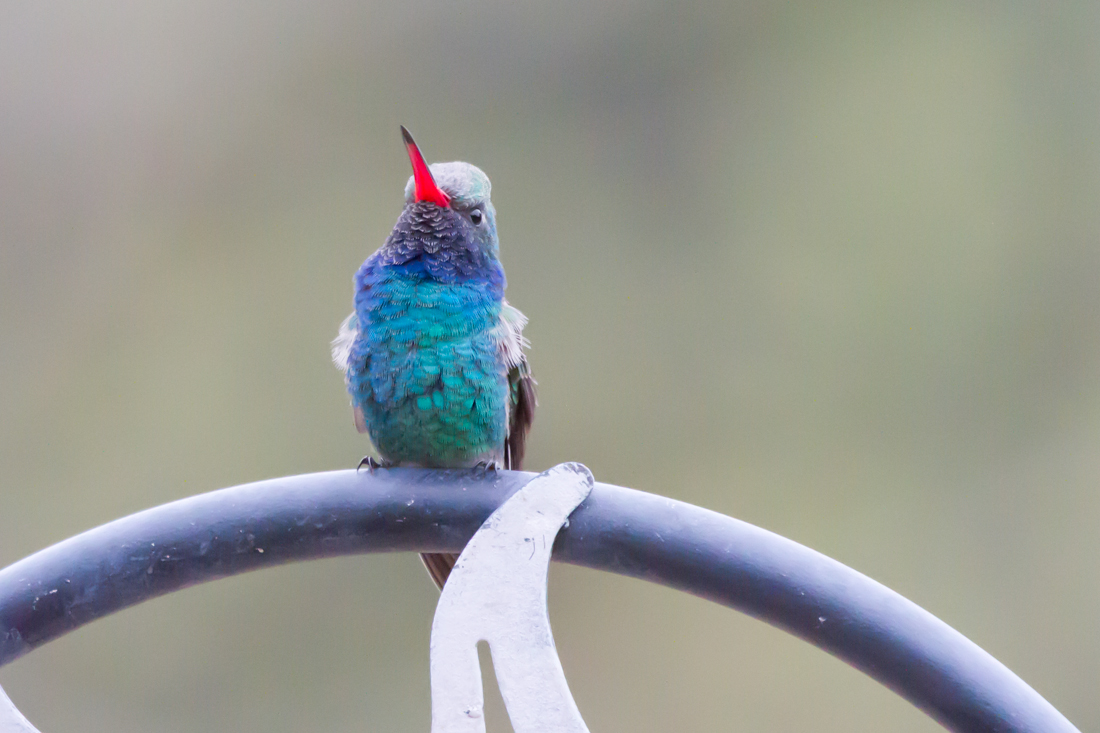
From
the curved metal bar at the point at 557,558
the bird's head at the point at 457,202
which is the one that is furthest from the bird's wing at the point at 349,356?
the curved metal bar at the point at 557,558

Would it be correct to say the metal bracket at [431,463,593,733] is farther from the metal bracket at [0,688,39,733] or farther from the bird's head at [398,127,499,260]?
the bird's head at [398,127,499,260]

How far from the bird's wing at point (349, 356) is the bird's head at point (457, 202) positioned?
0.23 meters

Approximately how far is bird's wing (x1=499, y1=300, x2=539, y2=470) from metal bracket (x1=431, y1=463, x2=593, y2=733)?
72 centimetres

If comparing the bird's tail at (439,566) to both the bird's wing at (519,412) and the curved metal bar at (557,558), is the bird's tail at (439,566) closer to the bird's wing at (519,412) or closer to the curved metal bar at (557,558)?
the bird's wing at (519,412)

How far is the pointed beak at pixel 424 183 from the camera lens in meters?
1.84

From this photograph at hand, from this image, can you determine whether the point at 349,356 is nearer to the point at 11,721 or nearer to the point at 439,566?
the point at 439,566

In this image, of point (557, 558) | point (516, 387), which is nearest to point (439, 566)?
point (516, 387)

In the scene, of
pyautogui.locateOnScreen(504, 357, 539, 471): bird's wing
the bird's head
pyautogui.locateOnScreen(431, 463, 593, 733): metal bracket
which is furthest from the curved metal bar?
the bird's head

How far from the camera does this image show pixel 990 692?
1185mm

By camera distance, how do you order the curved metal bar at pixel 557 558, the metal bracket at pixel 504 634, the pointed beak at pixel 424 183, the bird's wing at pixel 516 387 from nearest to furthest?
the metal bracket at pixel 504 634 → the curved metal bar at pixel 557 558 → the pointed beak at pixel 424 183 → the bird's wing at pixel 516 387

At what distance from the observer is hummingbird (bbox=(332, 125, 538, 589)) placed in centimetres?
185

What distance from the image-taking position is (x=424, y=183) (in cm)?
196

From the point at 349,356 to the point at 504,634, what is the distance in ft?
3.18

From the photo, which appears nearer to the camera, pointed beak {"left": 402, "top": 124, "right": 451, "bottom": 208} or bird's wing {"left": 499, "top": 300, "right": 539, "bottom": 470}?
pointed beak {"left": 402, "top": 124, "right": 451, "bottom": 208}
